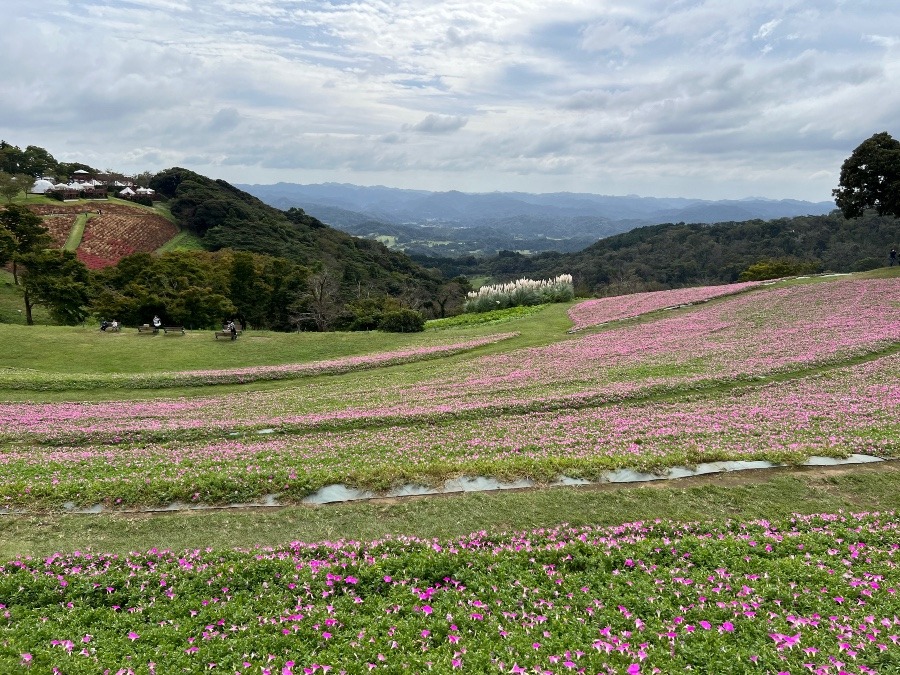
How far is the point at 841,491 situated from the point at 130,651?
14.4m

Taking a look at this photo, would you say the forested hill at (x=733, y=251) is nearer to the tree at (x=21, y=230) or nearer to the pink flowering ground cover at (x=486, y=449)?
the pink flowering ground cover at (x=486, y=449)

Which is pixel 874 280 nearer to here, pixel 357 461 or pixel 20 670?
pixel 357 461

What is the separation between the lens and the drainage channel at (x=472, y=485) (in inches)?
466

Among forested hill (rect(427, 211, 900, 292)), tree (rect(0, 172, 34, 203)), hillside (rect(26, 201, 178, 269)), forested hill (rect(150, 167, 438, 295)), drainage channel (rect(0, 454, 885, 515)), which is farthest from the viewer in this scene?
forested hill (rect(427, 211, 900, 292))

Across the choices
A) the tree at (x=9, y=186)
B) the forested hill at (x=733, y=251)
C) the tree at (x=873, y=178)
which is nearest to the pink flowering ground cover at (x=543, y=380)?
the tree at (x=873, y=178)

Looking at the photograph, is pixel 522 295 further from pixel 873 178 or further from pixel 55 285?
pixel 55 285

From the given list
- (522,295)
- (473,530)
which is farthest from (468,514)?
(522,295)

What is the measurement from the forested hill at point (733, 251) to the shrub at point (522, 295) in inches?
1961

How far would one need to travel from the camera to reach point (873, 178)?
146 feet

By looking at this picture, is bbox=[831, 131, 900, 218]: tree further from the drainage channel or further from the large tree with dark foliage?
the large tree with dark foliage

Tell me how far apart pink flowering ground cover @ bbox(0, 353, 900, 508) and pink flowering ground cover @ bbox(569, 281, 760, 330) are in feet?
74.4

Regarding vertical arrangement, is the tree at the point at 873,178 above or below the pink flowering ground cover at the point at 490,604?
above

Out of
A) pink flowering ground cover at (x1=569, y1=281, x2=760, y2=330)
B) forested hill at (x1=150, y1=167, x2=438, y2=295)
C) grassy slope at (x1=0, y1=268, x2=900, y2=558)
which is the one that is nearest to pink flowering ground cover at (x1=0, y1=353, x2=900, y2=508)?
grassy slope at (x1=0, y1=268, x2=900, y2=558)

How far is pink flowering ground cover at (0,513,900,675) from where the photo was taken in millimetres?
6484
